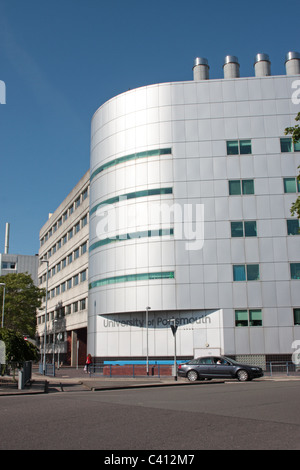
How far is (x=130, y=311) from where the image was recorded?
44938 millimetres

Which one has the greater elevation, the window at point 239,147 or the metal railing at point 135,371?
the window at point 239,147

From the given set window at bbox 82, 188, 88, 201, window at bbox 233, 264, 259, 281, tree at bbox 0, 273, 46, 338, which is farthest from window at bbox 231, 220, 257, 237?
tree at bbox 0, 273, 46, 338

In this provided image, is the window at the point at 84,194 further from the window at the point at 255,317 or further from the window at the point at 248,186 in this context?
the window at the point at 255,317

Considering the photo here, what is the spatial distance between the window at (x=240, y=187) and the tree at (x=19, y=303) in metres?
35.6

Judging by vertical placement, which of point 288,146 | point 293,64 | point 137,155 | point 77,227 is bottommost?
point 77,227

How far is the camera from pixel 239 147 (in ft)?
148

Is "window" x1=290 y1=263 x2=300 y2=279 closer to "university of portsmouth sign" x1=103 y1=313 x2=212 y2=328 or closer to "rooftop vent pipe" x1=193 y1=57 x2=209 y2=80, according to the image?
"university of portsmouth sign" x1=103 y1=313 x2=212 y2=328

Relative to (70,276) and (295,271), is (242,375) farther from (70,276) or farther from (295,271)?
(70,276)

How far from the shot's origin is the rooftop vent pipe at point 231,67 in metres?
48.6

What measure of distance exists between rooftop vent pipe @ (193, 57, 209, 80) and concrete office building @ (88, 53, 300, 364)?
2.07m

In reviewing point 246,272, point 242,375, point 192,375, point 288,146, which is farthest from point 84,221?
point 242,375

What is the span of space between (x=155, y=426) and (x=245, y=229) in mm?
34787

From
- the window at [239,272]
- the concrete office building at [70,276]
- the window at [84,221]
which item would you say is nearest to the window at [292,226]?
the window at [239,272]
